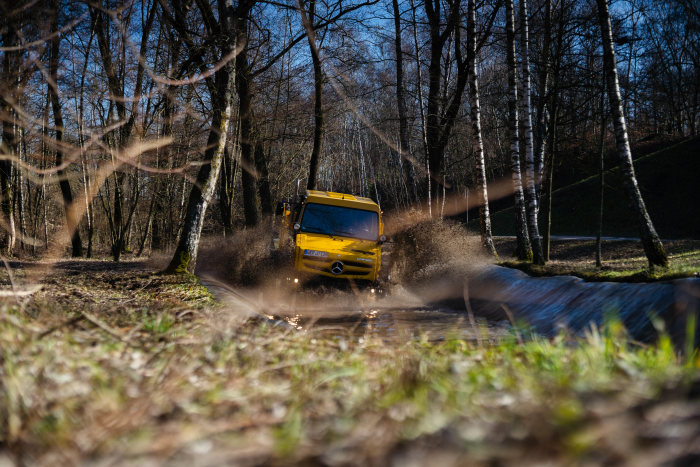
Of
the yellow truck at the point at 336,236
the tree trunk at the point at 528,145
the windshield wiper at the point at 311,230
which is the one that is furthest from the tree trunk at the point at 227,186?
the tree trunk at the point at 528,145

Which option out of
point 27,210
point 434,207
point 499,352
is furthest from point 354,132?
point 499,352

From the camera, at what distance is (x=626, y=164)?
1138 cm

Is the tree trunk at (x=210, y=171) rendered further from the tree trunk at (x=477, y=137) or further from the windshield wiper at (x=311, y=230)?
the tree trunk at (x=477, y=137)

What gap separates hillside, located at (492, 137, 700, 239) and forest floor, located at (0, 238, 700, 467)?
86.4 feet

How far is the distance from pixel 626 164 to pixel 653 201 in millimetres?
21057

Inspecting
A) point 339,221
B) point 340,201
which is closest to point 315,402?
point 339,221

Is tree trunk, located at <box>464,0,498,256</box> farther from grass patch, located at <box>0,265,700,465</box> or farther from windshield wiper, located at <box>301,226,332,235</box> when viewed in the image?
grass patch, located at <box>0,265,700,465</box>

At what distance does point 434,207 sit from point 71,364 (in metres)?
19.4

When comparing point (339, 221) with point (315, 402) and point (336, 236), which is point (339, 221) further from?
point (315, 402)

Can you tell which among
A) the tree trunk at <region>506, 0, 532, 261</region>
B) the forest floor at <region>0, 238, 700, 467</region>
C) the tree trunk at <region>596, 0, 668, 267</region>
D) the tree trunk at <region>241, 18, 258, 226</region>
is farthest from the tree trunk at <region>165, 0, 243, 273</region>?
the forest floor at <region>0, 238, 700, 467</region>

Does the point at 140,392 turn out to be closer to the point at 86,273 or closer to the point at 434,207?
the point at 86,273

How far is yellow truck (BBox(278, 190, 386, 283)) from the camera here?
13.0 meters

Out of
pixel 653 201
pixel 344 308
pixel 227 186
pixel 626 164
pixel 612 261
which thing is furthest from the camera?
pixel 653 201

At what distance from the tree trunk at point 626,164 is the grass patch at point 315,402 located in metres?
8.31
